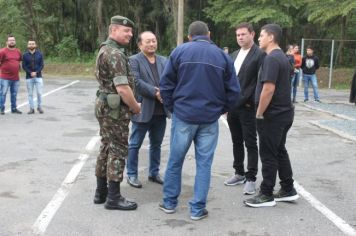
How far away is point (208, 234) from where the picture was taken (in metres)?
4.66

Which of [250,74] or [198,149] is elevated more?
[250,74]

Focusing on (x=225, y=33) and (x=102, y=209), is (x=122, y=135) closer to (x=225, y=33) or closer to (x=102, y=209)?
(x=102, y=209)

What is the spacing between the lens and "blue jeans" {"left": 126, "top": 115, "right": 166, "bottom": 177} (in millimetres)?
6213

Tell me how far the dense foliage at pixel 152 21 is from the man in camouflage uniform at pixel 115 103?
20813mm

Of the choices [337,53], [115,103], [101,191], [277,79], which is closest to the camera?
[115,103]

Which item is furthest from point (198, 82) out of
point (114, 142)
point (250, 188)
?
point (250, 188)

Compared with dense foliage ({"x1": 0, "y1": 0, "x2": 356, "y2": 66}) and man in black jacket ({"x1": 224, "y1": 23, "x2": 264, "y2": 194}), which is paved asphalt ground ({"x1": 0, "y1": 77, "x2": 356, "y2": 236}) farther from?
dense foliage ({"x1": 0, "y1": 0, "x2": 356, "y2": 66})

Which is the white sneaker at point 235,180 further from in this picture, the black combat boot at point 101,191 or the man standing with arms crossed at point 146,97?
the black combat boot at point 101,191

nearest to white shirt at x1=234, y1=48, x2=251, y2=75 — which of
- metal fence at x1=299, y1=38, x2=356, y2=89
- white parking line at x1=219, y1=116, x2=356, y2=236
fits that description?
white parking line at x1=219, y1=116, x2=356, y2=236

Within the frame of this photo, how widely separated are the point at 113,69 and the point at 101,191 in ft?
4.52

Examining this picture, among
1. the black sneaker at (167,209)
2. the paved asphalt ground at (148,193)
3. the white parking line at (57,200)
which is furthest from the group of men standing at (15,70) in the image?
the black sneaker at (167,209)

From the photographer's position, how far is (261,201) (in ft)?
18.0

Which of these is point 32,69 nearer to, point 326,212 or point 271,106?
point 271,106

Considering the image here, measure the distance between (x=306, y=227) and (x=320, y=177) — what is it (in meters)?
2.07
